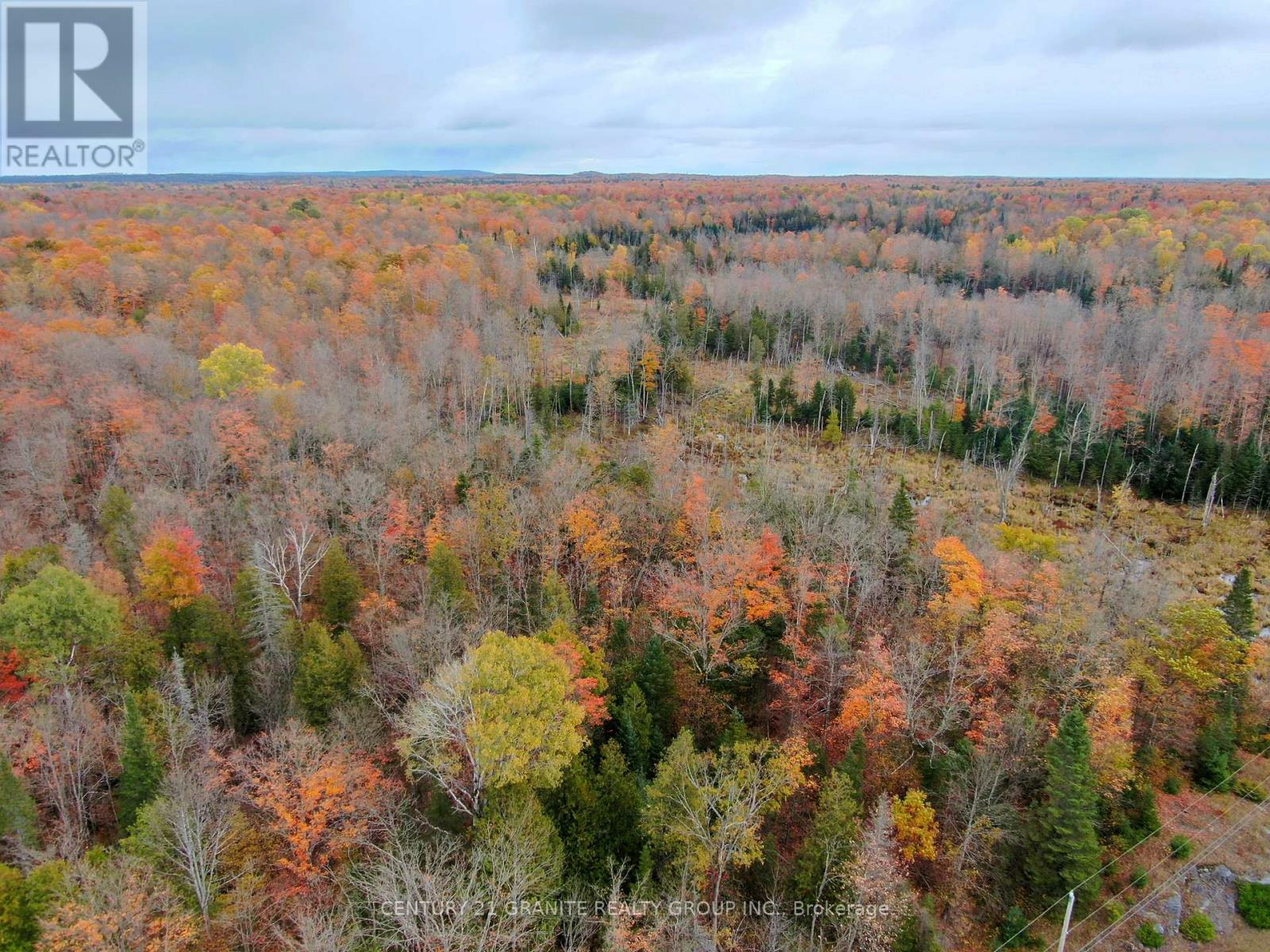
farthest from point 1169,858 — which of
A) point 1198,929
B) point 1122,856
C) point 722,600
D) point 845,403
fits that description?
point 845,403

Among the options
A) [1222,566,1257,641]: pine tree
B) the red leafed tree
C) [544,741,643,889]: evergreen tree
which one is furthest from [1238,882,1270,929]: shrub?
the red leafed tree

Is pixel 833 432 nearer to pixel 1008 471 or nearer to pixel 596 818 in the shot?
pixel 1008 471

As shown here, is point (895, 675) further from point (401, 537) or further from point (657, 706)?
point (401, 537)

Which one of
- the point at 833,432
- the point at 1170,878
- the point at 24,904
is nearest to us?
the point at 24,904

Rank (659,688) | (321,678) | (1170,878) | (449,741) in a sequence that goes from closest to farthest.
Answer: (449,741) < (1170,878) < (321,678) < (659,688)

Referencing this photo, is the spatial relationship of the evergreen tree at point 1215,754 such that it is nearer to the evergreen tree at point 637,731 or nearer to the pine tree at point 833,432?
the evergreen tree at point 637,731

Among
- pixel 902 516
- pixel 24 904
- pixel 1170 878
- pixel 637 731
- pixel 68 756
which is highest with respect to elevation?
pixel 902 516

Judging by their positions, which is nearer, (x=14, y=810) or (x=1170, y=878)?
(x=14, y=810)
